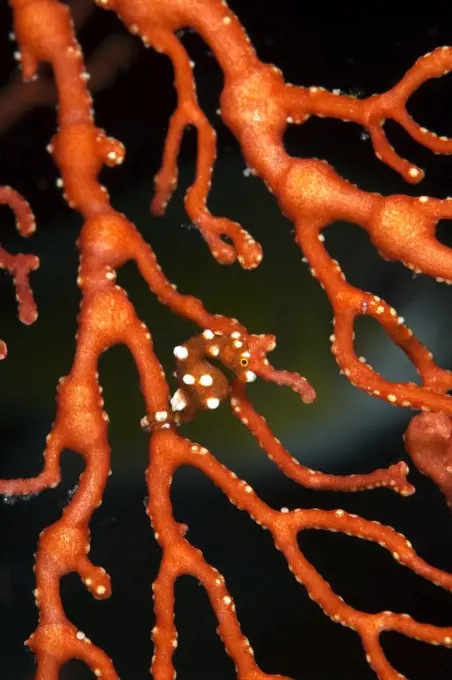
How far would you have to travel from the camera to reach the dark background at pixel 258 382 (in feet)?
5.88

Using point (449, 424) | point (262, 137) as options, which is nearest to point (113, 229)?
point (262, 137)

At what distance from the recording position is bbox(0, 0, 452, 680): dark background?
5.88 ft

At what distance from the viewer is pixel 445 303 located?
1.87 m

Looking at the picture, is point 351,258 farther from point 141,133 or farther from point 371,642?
point 371,642

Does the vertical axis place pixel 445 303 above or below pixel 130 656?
above

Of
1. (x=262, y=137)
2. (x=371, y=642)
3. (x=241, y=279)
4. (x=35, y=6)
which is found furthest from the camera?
(x=241, y=279)

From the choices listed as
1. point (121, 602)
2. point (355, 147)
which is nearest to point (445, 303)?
point (355, 147)

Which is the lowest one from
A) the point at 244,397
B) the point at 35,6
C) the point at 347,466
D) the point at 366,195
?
the point at 244,397

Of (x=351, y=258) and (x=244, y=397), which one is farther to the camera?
(x=351, y=258)

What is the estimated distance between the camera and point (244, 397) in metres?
1.50

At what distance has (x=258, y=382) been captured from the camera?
1.96 metres

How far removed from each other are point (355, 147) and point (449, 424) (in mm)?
809

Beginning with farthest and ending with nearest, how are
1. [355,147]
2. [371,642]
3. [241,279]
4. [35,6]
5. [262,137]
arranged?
[241,279]
[355,147]
[35,6]
[262,137]
[371,642]

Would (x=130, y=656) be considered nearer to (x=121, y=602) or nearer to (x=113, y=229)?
(x=121, y=602)
